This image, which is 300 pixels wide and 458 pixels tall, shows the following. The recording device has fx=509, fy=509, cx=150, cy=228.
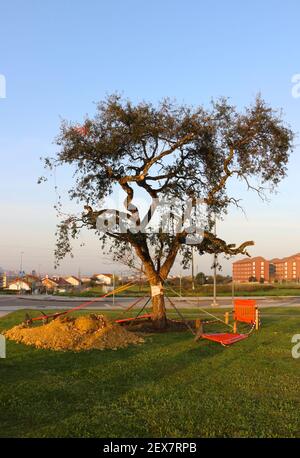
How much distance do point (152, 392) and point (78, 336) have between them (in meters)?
5.83

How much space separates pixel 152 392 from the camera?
8.43m

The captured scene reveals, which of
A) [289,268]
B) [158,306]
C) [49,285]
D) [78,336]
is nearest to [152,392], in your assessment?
[78,336]

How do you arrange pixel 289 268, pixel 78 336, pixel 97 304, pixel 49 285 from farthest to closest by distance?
pixel 289 268, pixel 49 285, pixel 97 304, pixel 78 336

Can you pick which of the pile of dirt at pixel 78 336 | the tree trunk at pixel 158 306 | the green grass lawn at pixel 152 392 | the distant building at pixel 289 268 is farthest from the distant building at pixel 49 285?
the distant building at pixel 289 268

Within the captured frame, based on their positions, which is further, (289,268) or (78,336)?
(289,268)

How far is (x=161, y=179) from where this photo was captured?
17672 mm

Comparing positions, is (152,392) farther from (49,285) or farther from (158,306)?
(49,285)

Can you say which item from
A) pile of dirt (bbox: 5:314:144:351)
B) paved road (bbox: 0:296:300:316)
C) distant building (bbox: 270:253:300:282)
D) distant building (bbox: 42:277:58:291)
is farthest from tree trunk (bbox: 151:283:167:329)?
distant building (bbox: 270:253:300:282)

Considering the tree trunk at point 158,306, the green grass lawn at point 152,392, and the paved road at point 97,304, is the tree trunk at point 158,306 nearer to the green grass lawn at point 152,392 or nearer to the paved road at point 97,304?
the green grass lawn at point 152,392

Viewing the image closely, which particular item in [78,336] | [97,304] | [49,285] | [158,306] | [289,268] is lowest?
[49,285]

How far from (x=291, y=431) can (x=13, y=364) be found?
6.63 m

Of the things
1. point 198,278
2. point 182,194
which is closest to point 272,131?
point 182,194

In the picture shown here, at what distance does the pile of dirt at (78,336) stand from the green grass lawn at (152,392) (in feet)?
1.93

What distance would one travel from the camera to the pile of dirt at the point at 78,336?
44.3 feet
